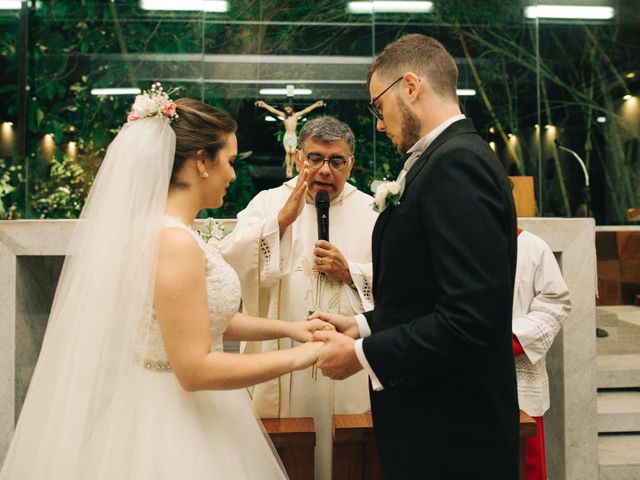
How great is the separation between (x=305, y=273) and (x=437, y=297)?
59.5 inches

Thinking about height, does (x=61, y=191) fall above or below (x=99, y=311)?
above

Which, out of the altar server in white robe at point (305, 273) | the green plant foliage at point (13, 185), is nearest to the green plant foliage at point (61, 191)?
the green plant foliage at point (13, 185)

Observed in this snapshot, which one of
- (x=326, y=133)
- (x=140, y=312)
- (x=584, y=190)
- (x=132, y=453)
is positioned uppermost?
(x=584, y=190)

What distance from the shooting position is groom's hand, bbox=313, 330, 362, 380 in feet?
5.83

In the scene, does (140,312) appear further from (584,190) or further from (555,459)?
(584,190)

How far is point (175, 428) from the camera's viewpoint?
1.81m

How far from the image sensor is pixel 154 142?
1874 millimetres

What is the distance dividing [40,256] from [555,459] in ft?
10.6

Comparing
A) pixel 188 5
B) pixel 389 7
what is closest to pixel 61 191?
pixel 188 5

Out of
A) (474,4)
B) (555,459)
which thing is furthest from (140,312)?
(474,4)

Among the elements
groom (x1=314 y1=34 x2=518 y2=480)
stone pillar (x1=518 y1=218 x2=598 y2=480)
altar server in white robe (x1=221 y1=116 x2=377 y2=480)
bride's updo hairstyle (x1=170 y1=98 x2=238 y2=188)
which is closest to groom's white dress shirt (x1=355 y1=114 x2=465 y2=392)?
groom (x1=314 y1=34 x2=518 y2=480)

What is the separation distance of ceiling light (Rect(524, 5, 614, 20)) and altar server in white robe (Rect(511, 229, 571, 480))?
572cm

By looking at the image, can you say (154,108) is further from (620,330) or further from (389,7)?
(389,7)

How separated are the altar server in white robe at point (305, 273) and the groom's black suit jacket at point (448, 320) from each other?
3.61 ft
